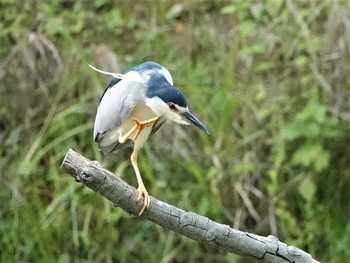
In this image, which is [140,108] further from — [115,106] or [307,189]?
[307,189]

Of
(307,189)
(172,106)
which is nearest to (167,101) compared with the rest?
(172,106)

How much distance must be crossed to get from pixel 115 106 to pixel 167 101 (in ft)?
0.59

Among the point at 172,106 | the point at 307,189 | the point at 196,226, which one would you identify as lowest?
the point at 307,189

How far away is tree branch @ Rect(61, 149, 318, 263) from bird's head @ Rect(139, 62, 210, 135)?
0.14 metres

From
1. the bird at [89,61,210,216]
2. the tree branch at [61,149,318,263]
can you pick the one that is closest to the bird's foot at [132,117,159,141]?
the bird at [89,61,210,216]

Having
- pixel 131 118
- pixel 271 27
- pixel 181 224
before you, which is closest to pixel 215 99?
pixel 271 27

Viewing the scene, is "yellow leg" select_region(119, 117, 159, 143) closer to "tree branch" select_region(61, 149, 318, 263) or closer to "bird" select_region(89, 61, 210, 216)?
"bird" select_region(89, 61, 210, 216)

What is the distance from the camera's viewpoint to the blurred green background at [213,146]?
110 inches

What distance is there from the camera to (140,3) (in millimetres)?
3510

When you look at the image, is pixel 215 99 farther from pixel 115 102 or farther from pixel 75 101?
pixel 115 102

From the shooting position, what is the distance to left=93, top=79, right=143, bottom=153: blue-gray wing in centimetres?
149

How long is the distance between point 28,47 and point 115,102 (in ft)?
6.10

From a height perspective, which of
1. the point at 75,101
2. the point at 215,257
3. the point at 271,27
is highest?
the point at 271,27

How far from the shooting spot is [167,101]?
1.36 metres
